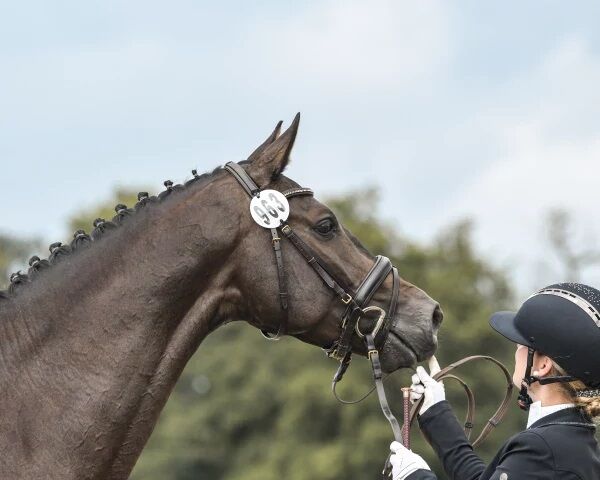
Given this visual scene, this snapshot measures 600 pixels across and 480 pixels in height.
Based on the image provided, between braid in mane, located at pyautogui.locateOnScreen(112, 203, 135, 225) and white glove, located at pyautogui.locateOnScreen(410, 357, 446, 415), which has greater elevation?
braid in mane, located at pyautogui.locateOnScreen(112, 203, 135, 225)

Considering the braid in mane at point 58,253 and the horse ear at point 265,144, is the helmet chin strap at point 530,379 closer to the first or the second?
the horse ear at point 265,144

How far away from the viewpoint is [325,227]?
645 cm

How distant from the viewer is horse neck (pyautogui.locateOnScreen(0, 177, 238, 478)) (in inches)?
217

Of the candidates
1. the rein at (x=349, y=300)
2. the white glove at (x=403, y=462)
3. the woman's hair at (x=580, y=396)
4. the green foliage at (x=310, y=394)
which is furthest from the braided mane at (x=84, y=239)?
the green foliage at (x=310, y=394)

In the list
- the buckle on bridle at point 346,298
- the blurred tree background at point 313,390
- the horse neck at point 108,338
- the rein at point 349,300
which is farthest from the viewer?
the blurred tree background at point 313,390

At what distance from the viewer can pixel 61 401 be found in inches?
220

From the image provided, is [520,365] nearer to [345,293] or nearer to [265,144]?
[345,293]

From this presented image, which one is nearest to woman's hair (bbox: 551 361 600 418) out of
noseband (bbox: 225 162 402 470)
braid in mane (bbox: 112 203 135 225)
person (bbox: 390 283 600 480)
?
person (bbox: 390 283 600 480)

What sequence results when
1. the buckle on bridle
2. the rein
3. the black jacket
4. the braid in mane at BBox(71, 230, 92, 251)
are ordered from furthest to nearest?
1. the buckle on bridle
2. the rein
3. the braid in mane at BBox(71, 230, 92, 251)
4. the black jacket

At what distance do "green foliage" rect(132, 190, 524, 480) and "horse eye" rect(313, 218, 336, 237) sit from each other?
33.8m

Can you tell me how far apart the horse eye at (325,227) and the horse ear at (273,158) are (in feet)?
1.34

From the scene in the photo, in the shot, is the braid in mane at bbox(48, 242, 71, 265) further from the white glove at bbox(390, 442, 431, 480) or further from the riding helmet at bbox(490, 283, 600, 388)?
the riding helmet at bbox(490, 283, 600, 388)

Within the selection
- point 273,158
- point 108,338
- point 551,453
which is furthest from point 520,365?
point 108,338

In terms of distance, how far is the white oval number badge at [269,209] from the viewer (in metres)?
6.23
